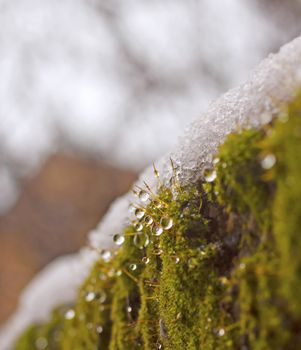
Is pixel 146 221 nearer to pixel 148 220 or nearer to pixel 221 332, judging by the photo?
pixel 148 220

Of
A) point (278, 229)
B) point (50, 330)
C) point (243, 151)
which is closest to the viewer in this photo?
point (278, 229)

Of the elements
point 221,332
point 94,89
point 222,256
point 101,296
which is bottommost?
point 221,332

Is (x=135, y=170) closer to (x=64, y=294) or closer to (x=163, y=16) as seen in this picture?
(x=163, y=16)

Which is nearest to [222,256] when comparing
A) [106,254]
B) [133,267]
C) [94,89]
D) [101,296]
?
[133,267]

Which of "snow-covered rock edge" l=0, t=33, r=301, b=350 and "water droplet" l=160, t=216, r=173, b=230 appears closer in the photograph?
"snow-covered rock edge" l=0, t=33, r=301, b=350

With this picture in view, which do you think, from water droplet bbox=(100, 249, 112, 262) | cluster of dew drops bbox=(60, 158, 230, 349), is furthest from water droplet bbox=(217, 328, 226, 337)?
water droplet bbox=(100, 249, 112, 262)

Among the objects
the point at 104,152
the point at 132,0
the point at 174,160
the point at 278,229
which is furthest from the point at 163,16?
the point at 278,229

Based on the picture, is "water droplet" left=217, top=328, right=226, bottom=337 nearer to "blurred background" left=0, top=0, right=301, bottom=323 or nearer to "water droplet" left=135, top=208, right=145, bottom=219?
"water droplet" left=135, top=208, right=145, bottom=219
